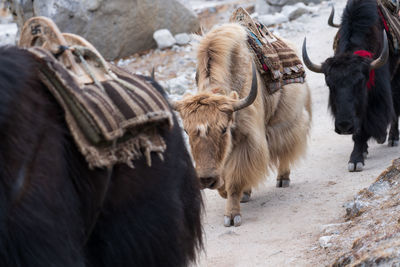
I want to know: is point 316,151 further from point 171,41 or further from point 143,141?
point 171,41

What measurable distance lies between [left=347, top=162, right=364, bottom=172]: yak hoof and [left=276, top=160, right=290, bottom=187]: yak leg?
0.47 m

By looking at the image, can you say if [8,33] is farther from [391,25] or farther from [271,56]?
[271,56]

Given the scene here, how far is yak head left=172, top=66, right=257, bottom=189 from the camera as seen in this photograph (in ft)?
11.8

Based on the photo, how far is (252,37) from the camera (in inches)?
168

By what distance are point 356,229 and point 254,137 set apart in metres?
1.38

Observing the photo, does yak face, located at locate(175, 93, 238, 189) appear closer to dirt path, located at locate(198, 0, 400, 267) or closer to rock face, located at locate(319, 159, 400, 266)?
dirt path, located at locate(198, 0, 400, 267)

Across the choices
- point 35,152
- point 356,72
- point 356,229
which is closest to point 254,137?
point 356,72

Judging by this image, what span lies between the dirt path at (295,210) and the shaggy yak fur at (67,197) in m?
0.96

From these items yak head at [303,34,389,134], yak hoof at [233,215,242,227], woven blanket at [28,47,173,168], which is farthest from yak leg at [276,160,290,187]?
woven blanket at [28,47,173,168]

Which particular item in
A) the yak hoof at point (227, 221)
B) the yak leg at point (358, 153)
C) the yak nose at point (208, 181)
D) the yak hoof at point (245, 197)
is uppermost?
the yak nose at point (208, 181)

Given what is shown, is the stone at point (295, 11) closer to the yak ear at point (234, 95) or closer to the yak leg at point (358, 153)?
the yak leg at point (358, 153)

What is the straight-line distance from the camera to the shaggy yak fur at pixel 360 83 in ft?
15.0

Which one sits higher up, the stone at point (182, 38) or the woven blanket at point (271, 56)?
the woven blanket at point (271, 56)

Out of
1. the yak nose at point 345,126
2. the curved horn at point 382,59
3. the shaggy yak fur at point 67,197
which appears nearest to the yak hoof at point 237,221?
the yak nose at point 345,126
